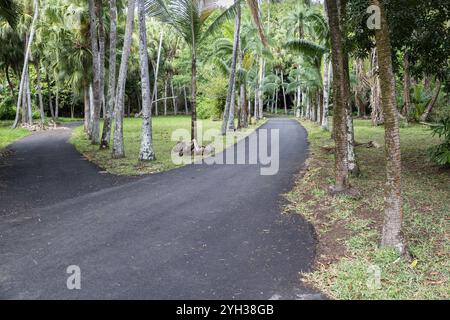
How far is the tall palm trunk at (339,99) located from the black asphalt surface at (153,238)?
1395 mm

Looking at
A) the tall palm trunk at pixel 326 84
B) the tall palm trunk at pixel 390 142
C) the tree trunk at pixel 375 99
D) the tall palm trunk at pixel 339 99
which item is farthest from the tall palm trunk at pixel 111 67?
the tree trunk at pixel 375 99

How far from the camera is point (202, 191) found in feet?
31.1

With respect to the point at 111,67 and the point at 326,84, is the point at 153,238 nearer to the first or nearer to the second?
the point at 111,67

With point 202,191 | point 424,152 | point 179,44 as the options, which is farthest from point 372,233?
point 179,44

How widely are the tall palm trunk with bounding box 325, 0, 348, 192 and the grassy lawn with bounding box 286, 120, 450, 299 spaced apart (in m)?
0.52

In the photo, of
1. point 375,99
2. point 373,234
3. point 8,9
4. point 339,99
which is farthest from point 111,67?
point 375,99

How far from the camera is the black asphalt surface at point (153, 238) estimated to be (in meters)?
4.64

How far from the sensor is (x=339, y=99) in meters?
8.23

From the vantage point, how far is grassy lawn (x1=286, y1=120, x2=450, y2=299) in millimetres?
4656

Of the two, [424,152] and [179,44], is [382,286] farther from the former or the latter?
[179,44]

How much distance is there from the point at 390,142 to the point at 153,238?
372 centimetres

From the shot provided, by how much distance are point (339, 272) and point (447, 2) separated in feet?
21.3

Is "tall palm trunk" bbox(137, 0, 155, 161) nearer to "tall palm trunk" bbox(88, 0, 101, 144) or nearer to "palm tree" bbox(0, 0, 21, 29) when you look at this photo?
"palm tree" bbox(0, 0, 21, 29)
